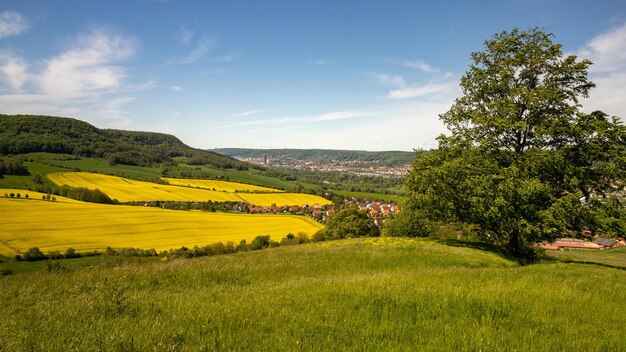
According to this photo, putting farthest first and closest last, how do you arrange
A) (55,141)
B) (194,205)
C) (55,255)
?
1. (55,141)
2. (194,205)
3. (55,255)

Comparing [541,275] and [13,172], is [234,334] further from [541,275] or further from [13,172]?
[13,172]

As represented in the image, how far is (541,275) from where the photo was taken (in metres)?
11.0

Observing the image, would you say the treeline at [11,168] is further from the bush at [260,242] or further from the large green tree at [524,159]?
the large green tree at [524,159]

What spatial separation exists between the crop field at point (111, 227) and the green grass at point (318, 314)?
38.9 meters

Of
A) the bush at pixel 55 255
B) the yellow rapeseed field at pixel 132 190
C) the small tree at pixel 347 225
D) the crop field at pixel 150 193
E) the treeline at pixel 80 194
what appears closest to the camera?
the bush at pixel 55 255

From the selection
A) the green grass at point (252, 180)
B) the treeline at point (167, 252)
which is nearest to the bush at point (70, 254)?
the treeline at point (167, 252)

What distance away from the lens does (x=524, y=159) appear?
16719 millimetres

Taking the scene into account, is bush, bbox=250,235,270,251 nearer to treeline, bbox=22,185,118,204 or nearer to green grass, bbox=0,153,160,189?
treeline, bbox=22,185,118,204

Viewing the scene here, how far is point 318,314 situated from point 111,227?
174 feet

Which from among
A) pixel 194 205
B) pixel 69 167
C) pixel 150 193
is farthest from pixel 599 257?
pixel 69 167

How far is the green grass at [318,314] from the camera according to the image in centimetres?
487

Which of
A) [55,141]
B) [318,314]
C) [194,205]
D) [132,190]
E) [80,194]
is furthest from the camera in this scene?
[55,141]

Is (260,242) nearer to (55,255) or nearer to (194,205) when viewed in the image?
(55,255)

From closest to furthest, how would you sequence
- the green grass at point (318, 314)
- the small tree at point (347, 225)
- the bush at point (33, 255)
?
the green grass at point (318, 314) < the bush at point (33, 255) < the small tree at point (347, 225)
